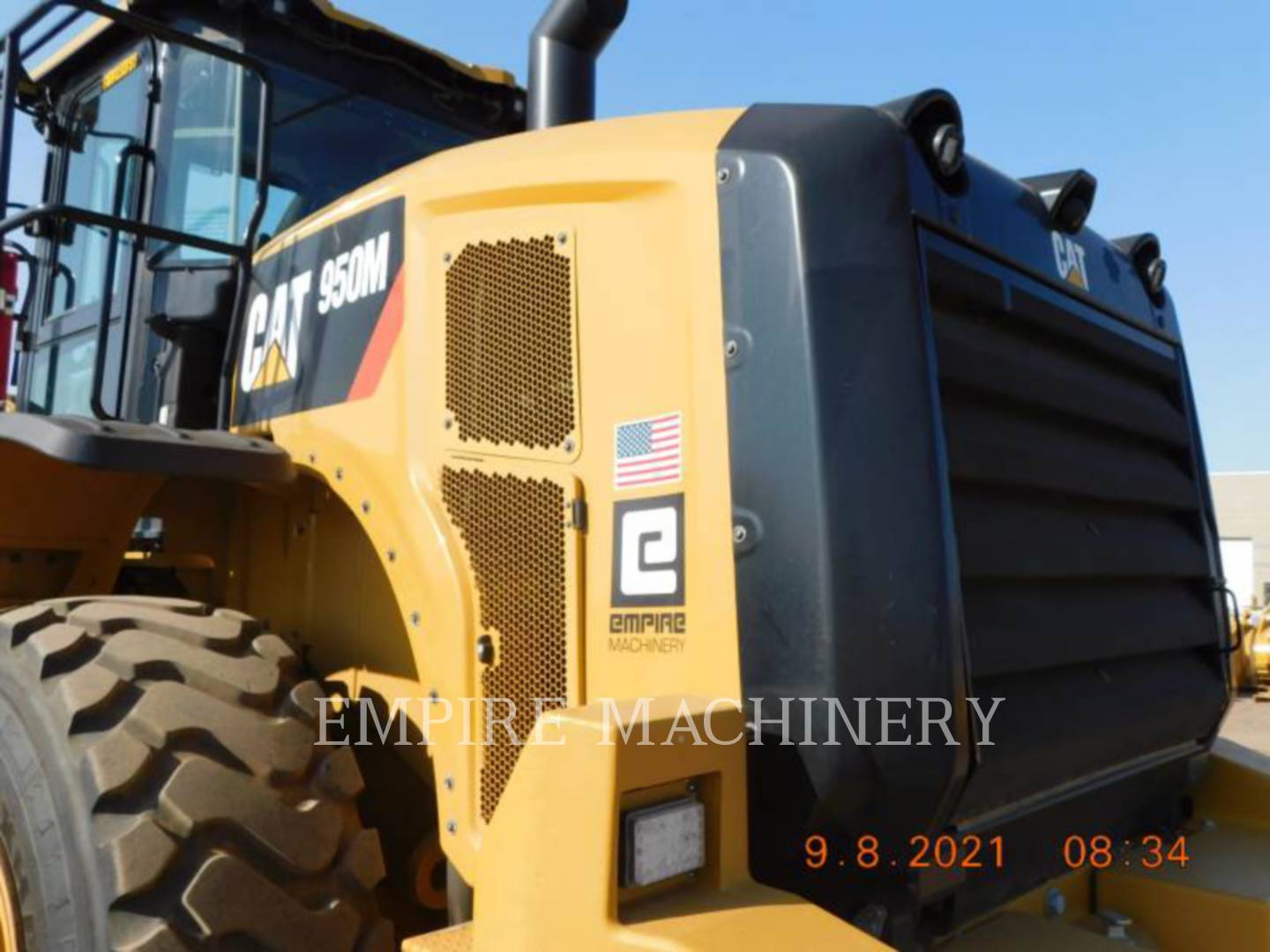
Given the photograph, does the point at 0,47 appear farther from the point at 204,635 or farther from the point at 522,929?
the point at 522,929

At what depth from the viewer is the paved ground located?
912 cm

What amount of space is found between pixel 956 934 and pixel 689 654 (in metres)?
0.81

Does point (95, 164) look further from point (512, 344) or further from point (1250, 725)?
point (1250, 725)

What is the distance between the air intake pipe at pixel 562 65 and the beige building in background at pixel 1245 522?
34430 millimetres

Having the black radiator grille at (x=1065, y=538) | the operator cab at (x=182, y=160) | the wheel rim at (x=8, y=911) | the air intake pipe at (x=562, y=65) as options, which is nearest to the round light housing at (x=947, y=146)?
the black radiator grille at (x=1065, y=538)

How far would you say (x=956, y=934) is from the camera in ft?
7.04

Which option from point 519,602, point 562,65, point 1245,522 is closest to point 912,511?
point 519,602

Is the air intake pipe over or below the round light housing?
over

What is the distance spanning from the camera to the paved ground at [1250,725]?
9125 mm

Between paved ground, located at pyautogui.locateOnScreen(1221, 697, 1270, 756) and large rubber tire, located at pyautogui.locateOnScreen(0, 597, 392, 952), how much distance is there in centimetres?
784

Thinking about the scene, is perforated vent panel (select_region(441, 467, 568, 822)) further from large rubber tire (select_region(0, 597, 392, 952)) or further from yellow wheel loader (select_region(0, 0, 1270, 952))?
large rubber tire (select_region(0, 597, 392, 952))

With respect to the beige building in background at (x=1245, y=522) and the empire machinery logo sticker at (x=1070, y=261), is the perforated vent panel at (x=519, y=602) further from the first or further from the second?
the beige building in background at (x=1245, y=522)

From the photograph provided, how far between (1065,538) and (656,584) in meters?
0.85

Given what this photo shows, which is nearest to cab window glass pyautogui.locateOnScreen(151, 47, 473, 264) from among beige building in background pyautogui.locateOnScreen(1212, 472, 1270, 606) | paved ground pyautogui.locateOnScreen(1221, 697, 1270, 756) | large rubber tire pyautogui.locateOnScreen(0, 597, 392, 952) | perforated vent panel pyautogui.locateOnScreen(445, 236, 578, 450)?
perforated vent panel pyautogui.locateOnScreen(445, 236, 578, 450)
